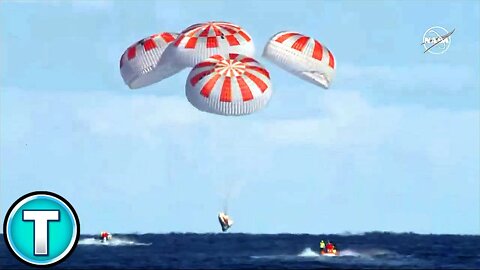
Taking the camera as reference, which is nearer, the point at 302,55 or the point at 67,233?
the point at 67,233

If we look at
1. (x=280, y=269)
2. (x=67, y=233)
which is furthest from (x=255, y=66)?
(x=280, y=269)

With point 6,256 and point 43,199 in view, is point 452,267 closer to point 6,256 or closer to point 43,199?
point 6,256

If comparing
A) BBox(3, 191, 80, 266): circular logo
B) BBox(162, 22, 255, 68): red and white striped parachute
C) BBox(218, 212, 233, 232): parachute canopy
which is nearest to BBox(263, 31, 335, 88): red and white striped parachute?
BBox(162, 22, 255, 68): red and white striped parachute

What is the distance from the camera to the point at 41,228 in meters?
30.2

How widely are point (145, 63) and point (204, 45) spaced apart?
2.97m

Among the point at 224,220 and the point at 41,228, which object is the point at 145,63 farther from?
the point at 41,228

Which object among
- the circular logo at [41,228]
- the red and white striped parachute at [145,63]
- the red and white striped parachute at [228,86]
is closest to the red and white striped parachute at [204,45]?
the red and white striped parachute at [228,86]

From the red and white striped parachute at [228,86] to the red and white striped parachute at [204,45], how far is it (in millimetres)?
626

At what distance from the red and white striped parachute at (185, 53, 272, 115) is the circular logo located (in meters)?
14.6

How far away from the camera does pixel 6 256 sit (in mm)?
91688

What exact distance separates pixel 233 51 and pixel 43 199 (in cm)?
1766

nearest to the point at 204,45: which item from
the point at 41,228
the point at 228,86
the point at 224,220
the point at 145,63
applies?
the point at 228,86

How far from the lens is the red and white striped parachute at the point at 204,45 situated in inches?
1806

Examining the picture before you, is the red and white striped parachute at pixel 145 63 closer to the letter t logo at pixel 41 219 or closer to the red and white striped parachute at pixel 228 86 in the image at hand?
the red and white striped parachute at pixel 228 86
